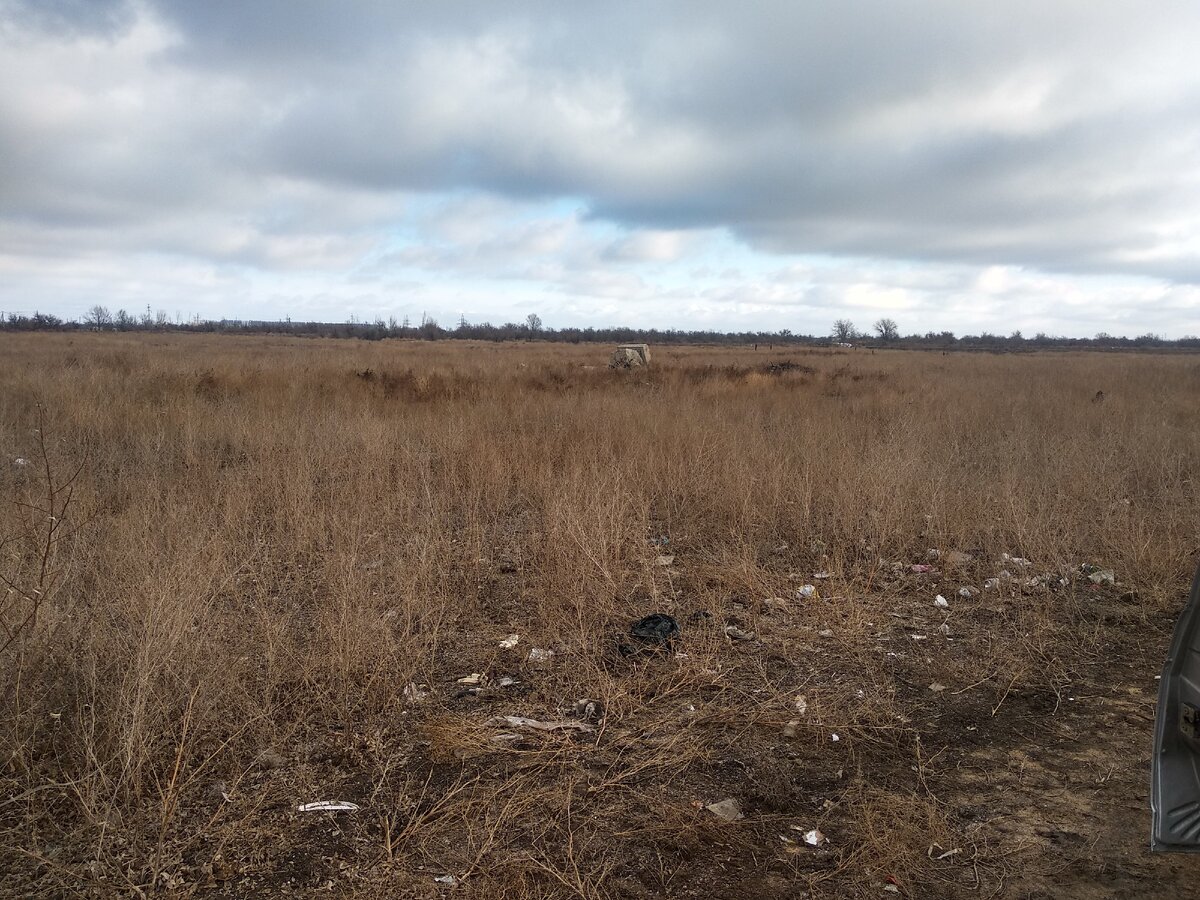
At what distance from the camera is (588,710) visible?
10.3 ft

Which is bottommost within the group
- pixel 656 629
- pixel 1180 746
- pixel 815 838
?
pixel 815 838

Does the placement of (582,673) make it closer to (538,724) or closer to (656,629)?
(538,724)

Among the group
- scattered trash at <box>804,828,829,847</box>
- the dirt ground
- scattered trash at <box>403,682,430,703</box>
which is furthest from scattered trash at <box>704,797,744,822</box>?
scattered trash at <box>403,682,430,703</box>

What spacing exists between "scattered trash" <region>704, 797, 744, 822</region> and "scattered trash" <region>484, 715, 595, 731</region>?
65 centimetres

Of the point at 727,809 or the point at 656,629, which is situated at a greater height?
the point at 656,629

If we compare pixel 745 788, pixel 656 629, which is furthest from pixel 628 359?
pixel 745 788

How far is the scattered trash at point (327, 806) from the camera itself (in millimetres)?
2420

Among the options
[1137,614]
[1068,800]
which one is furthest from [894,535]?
[1068,800]

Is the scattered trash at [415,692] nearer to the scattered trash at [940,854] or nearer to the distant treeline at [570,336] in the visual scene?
the scattered trash at [940,854]

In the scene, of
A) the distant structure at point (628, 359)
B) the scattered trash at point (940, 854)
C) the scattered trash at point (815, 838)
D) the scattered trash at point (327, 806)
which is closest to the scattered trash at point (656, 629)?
the scattered trash at point (815, 838)

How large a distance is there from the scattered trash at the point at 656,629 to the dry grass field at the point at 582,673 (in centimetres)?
8

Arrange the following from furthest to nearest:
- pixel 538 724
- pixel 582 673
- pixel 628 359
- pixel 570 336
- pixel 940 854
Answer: pixel 570 336
pixel 628 359
pixel 582 673
pixel 538 724
pixel 940 854

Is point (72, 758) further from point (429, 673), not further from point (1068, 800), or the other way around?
point (1068, 800)

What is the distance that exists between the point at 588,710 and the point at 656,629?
2.73 feet
